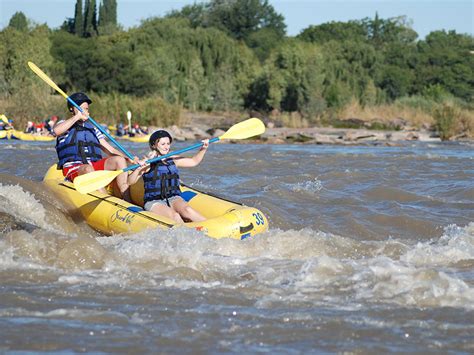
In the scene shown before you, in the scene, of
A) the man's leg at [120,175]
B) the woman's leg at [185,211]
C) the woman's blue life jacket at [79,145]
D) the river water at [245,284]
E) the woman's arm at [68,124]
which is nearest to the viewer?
the river water at [245,284]

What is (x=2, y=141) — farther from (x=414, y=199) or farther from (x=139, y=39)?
(x=139, y=39)

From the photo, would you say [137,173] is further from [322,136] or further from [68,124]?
[322,136]

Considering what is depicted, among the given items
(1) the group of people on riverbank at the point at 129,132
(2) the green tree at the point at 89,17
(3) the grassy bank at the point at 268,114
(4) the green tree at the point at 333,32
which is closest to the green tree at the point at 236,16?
(4) the green tree at the point at 333,32

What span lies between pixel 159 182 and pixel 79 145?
40.6 inches

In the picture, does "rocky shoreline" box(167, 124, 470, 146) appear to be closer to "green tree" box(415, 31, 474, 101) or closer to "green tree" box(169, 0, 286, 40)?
"green tree" box(415, 31, 474, 101)

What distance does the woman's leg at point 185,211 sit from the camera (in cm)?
586

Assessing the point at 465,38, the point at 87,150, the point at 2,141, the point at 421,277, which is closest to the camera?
the point at 421,277

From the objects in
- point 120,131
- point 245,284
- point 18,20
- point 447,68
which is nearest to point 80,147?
point 245,284

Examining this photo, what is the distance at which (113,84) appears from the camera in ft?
99.8

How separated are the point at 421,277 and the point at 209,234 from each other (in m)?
1.61

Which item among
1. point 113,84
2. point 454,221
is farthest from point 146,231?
point 113,84

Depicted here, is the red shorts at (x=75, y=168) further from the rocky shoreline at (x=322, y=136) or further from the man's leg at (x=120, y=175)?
the rocky shoreline at (x=322, y=136)

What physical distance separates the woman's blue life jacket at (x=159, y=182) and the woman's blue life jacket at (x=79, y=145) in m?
0.87

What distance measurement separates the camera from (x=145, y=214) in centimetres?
570
